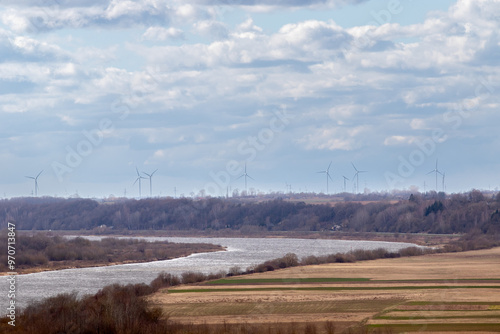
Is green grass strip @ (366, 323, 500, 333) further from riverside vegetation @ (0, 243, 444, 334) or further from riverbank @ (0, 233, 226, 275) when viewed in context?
riverbank @ (0, 233, 226, 275)

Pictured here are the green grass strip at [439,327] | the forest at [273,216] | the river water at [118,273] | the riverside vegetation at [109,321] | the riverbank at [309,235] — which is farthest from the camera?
the forest at [273,216]

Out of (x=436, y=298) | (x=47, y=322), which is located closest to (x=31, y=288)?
(x=47, y=322)

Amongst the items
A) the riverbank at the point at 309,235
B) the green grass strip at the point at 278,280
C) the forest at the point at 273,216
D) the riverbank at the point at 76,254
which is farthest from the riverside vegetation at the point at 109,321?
the forest at the point at 273,216

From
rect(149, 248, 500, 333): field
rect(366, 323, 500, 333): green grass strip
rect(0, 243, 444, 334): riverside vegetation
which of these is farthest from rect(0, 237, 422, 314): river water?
rect(366, 323, 500, 333): green grass strip

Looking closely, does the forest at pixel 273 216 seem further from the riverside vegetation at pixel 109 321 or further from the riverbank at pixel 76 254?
the riverside vegetation at pixel 109 321

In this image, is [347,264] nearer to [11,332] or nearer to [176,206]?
[11,332]
